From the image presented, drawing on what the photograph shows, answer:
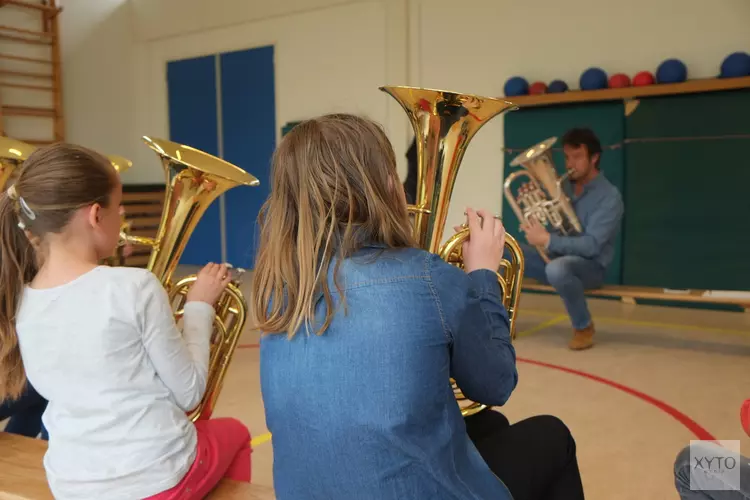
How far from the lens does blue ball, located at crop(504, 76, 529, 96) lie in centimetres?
577

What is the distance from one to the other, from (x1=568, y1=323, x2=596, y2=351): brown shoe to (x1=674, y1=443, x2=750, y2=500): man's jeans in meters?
2.75

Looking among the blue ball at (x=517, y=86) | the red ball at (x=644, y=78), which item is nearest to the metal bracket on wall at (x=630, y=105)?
the red ball at (x=644, y=78)

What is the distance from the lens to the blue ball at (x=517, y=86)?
227 inches

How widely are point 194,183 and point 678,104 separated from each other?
180 inches

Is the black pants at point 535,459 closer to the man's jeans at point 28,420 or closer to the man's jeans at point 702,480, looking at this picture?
the man's jeans at point 702,480

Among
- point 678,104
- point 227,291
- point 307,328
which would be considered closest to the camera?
point 307,328

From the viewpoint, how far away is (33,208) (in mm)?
1465

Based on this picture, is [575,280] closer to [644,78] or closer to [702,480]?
[644,78]

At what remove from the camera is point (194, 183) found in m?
1.92

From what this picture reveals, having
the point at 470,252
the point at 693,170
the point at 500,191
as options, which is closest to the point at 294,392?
the point at 470,252

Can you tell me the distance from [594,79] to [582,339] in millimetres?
2459

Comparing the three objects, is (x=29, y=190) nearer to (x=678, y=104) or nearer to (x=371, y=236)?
(x=371, y=236)

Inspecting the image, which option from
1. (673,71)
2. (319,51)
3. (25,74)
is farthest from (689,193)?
(25,74)

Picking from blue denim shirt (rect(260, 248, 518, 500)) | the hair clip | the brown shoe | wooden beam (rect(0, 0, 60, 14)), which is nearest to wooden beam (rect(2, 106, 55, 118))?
wooden beam (rect(0, 0, 60, 14))
